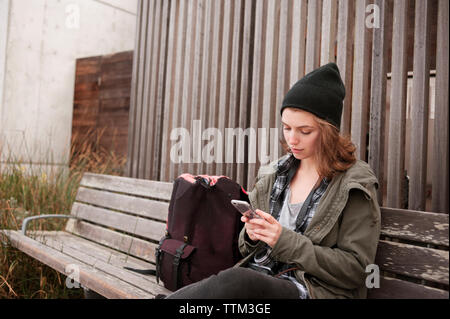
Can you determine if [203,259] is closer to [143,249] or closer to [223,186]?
[223,186]

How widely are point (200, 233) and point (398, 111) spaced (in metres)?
1.12

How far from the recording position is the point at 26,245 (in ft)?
9.13

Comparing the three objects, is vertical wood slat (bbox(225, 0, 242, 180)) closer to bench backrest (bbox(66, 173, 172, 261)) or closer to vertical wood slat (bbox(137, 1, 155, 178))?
bench backrest (bbox(66, 173, 172, 261))

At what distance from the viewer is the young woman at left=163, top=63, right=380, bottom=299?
57.9 inches

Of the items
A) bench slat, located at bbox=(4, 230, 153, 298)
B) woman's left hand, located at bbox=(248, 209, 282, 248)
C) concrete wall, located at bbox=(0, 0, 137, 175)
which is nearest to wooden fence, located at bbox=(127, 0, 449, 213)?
woman's left hand, located at bbox=(248, 209, 282, 248)

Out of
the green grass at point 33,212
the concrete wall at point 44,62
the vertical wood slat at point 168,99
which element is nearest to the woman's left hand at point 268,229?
the green grass at point 33,212

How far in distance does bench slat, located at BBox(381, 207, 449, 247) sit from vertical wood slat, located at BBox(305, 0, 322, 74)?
3.45 feet

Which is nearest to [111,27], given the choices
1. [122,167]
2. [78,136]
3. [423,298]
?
[78,136]

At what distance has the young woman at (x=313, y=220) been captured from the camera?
1.47m

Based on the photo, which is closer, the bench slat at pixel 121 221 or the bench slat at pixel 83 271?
the bench slat at pixel 83 271

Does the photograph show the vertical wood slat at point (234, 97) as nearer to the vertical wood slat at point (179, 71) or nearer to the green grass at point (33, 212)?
the vertical wood slat at point (179, 71)

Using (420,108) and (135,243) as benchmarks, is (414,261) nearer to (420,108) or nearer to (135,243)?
(420,108)

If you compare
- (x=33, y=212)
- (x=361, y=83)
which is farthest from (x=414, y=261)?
(x=33, y=212)

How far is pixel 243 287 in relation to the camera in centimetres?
141
